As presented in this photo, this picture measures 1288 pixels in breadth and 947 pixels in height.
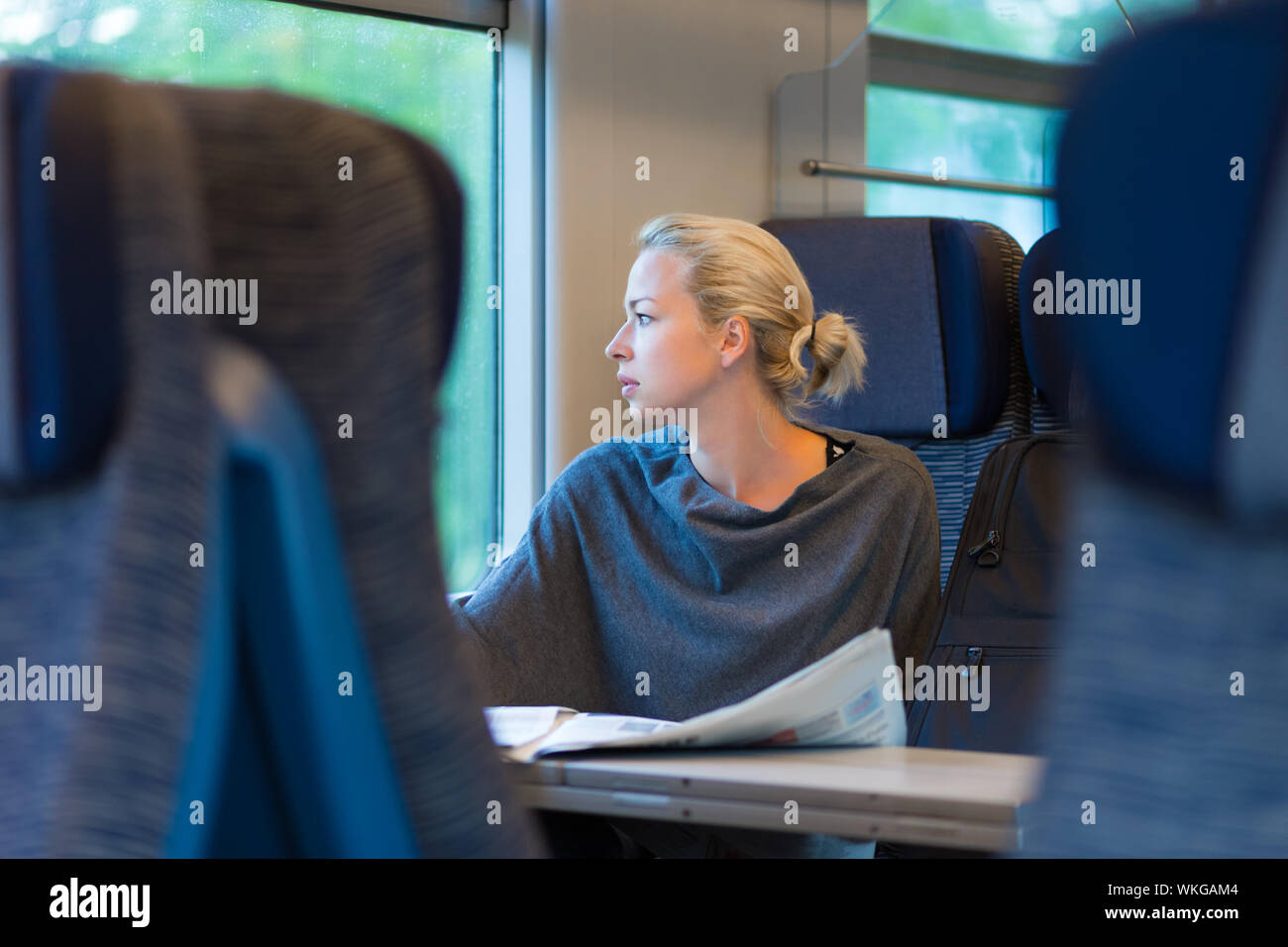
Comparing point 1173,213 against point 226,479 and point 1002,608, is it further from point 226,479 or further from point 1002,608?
point 1002,608

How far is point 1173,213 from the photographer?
0.49 metres

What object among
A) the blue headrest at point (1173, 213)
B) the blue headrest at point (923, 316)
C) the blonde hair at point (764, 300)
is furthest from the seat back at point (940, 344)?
the blue headrest at point (1173, 213)

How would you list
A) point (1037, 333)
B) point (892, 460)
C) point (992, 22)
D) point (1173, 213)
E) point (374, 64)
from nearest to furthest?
point (1173, 213) → point (892, 460) → point (1037, 333) → point (374, 64) → point (992, 22)

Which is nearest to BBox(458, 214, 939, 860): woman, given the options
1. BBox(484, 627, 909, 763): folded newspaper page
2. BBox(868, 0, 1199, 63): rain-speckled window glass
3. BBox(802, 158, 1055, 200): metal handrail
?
BBox(484, 627, 909, 763): folded newspaper page

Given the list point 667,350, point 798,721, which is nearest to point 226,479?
point 798,721

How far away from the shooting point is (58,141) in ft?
1.61

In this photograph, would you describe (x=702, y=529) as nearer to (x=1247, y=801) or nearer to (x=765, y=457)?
(x=765, y=457)

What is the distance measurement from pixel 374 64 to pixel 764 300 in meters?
0.98

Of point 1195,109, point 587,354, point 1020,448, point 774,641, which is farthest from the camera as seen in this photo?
point 587,354

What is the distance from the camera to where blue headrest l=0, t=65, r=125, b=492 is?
0.49 metres

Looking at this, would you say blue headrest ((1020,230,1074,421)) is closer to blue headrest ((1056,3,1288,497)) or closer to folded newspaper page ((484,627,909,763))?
folded newspaper page ((484,627,909,763))
